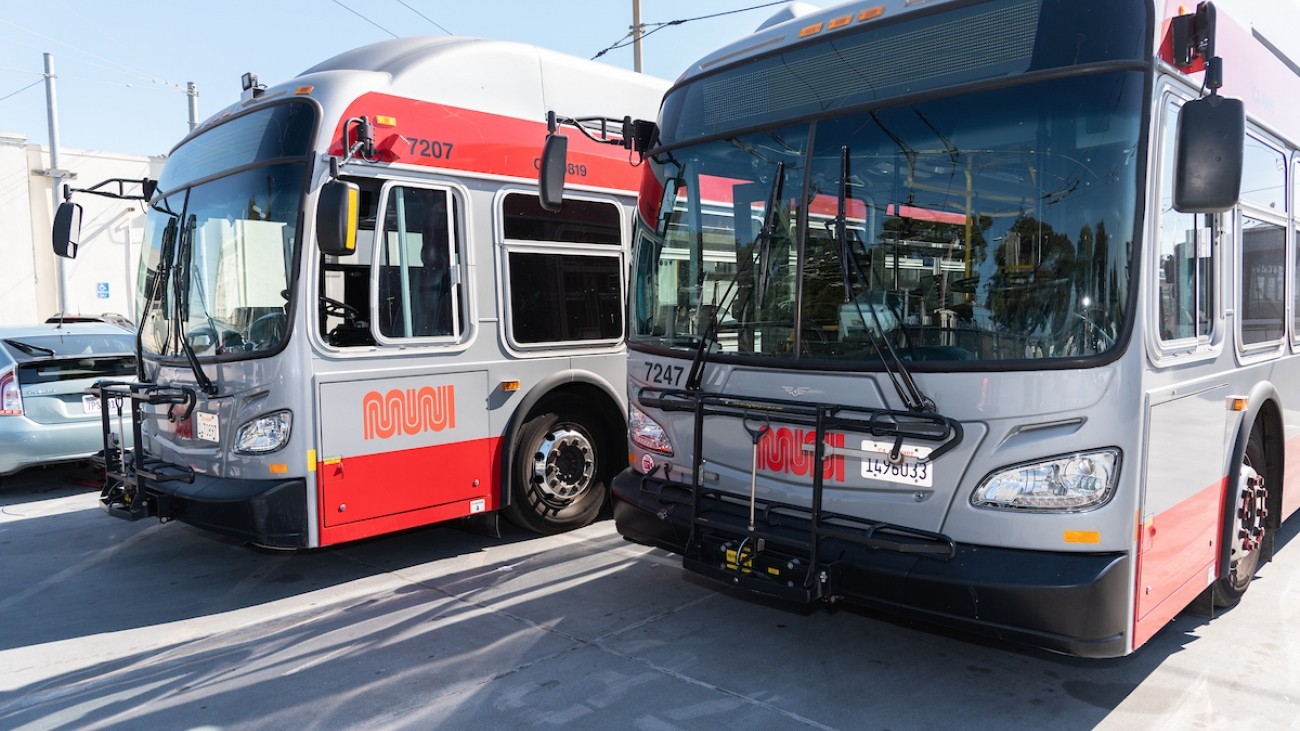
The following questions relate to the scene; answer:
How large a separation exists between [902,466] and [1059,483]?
59 centimetres

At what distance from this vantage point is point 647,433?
15.9ft

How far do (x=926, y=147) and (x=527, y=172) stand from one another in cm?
342

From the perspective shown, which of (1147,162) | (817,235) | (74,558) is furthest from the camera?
(74,558)

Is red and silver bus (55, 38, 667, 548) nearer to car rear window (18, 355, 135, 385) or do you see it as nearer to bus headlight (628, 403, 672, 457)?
bus headlight (628, 403, 672, 457)

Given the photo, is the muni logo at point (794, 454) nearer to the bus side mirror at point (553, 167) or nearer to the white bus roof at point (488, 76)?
the bus side mirror at point (553, 167)

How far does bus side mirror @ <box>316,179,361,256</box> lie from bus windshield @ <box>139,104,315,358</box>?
1.16 feet

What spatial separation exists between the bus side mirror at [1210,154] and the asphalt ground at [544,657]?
214 cm

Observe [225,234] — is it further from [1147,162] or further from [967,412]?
[1147,162]

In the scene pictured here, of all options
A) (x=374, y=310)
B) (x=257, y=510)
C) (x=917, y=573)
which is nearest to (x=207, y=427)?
(x=257, y=510)

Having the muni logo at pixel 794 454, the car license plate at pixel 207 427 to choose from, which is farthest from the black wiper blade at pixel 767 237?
the car license plate at pixel 207 427

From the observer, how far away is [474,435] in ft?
19.8

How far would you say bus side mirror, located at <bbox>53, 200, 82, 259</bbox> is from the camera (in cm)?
650

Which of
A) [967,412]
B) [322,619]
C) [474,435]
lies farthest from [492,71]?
[967,412]

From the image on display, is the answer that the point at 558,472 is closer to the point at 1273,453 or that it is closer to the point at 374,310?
the point at 374,310
